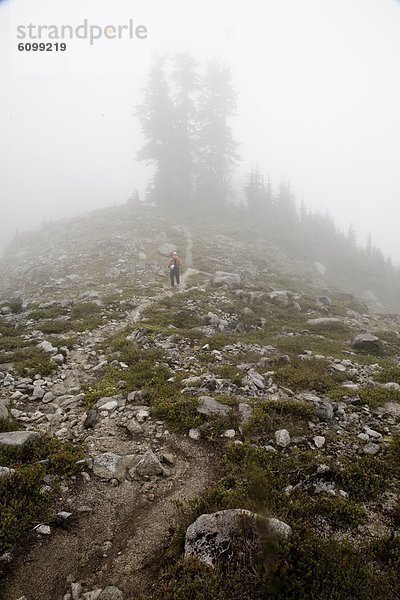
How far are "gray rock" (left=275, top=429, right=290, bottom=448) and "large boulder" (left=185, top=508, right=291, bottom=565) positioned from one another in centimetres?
204

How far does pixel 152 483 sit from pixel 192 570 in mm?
1837

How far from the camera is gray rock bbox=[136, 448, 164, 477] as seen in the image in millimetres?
5699

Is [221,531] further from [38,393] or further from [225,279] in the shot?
[225,279]

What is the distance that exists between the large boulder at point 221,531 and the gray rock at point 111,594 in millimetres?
817

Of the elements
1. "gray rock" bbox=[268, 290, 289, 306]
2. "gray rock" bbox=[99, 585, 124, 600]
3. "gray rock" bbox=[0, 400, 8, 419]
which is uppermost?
"gray rock" bbox=[0, 400, 8, 419]

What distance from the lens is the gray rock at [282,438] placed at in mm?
6180

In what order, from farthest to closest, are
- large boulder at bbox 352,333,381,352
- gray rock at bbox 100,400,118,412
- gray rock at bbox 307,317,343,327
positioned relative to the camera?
gray rock at bbox 307,317,343,327
large boulder at bbox 352,333,381,352
gray rock at bbox 100,400,118,412

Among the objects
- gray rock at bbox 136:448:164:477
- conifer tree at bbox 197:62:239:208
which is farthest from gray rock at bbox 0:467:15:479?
conifer tree at bbox 197:62:239:208

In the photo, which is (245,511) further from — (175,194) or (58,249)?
(175,194)

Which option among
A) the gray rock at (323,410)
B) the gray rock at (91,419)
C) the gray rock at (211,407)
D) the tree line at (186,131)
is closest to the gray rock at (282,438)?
the gray rock at (323,410)

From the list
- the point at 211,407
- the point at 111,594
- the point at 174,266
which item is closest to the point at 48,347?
the point at 211,407

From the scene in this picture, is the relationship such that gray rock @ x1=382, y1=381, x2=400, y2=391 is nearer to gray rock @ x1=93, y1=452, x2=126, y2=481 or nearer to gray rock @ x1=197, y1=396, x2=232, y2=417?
gray rock @ x1=197, y1=396, x2=232, y2=417

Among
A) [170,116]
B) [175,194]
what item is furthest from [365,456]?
[170,116]

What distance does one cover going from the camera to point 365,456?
580 centimetres
